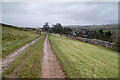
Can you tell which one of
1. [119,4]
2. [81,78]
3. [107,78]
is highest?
[119,4]

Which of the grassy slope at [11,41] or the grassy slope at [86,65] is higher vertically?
the grassy slope at [11,41]

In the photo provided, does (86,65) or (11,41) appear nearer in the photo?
(86,65)

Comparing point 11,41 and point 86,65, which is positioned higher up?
point 11,41

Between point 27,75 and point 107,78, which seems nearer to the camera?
point 27,75

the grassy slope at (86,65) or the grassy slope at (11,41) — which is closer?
the grassy slope at (86,65)

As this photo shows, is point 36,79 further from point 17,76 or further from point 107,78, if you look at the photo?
point 107,78

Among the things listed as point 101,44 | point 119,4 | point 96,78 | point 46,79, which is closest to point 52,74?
point 46,79

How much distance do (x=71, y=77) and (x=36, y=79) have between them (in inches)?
80.0

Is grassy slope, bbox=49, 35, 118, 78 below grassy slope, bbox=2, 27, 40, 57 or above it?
below

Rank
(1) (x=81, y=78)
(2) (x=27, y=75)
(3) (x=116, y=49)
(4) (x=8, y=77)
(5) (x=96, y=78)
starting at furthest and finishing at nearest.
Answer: (3) (x=116, y=49), (5) (x=96, y=78), (1) (x=81, y=78), (2) (x=27, y=75), (4) (x=8, y=77)

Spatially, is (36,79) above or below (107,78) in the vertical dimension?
above

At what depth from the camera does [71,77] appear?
3779 mm

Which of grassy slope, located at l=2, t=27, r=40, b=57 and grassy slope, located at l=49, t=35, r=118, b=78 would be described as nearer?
grassy slope, located at l=49, t=35, r=118, b=78

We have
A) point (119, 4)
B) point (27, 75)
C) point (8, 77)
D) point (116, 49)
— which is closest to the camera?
point (119, 4)
